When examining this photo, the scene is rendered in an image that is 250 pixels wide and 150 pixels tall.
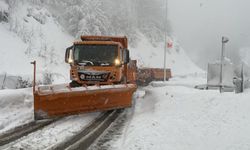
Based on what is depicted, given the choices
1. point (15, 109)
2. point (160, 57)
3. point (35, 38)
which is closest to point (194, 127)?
point (15, 109)

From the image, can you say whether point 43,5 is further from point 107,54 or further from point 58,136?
point 58,136

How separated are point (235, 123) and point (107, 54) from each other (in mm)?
7396

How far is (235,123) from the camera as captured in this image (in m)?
11.3

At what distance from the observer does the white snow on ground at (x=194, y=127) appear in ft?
31.4

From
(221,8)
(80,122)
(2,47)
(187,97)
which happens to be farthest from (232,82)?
(221,8)

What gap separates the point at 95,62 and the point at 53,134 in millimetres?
6197

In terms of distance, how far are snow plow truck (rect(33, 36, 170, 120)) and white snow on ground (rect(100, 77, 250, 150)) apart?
3.88 ft

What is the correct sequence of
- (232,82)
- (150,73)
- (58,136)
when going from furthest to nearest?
(150,73)
(232,82)
(58,136)

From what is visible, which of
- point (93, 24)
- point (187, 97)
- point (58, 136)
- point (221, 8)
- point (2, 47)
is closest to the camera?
point (58, 136)

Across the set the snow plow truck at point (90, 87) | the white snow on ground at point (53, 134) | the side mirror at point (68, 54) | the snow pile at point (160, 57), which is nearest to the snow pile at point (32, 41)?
the side mirror at point (68, 54)

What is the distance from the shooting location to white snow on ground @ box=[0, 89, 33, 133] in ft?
43.0

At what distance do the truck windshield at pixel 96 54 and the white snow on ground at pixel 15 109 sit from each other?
2.49 m

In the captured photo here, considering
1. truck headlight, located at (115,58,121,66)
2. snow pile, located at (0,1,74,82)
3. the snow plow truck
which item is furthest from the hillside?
truck headlight, located at (115,58,121,66)

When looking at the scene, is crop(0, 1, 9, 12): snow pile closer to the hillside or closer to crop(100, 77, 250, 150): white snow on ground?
the hillside
